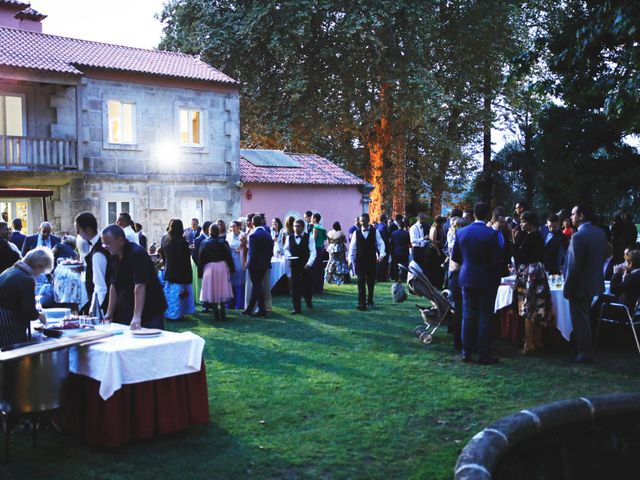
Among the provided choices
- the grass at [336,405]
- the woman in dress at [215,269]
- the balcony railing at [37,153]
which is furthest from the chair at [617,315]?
the balcony railing at [37,153]

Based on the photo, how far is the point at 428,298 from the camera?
10.1 meters

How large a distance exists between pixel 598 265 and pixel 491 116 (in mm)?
24840

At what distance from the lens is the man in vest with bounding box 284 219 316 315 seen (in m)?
13.1

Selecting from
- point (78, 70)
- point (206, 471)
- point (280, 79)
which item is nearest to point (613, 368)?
point (206, 471)

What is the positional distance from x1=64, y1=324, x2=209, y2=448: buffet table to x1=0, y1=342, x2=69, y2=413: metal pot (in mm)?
363

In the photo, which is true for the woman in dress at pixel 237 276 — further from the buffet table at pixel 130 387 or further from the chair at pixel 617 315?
the buffet table at pixel 130 387

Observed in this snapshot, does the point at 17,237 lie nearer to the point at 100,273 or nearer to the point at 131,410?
the point at 100,273

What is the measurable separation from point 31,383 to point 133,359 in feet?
2.61

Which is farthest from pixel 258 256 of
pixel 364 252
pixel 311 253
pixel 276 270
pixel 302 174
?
pixel 302 174

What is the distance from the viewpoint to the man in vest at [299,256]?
42.9 feet

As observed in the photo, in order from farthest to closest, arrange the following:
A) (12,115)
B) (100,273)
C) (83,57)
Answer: (83,57)
(12,115)
(100,273)

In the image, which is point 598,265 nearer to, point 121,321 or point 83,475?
point 121,321

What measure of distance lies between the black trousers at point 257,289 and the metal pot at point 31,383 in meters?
7.28

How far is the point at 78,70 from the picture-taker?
66.2 feet
